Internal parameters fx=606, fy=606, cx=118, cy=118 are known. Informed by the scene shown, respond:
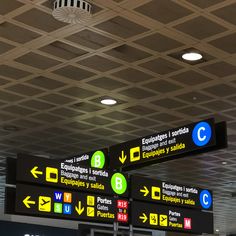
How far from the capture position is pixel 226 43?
7680 mm

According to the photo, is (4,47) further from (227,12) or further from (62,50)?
(227,12)

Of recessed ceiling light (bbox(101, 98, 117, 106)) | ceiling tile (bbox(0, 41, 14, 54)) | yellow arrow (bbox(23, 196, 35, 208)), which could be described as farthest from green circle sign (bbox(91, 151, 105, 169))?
ceiling tile (bbox(0, 41, 14, 54))

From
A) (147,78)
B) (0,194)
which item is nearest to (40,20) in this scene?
(147,78)

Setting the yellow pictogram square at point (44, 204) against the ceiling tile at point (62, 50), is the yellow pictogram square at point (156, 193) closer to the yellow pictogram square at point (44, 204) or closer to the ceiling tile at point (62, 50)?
the yellow pictogram square at point (44, 204)

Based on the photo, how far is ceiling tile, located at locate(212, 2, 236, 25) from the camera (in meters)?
6.78

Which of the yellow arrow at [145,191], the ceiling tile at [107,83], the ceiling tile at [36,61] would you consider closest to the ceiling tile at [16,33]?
the ceiling tile at [36,61]

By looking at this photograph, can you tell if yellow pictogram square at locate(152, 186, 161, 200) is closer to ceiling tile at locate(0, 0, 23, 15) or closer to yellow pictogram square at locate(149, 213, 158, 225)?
yellow pictogram square at locate(149, 213, 158, 225)

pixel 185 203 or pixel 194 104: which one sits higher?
pixel 194 104

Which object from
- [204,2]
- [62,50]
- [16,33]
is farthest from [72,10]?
[204,2]

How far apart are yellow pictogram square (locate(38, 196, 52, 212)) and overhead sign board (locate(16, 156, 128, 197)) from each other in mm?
212

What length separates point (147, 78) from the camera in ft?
29.1

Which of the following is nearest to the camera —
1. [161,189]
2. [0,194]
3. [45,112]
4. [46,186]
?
[46,186]

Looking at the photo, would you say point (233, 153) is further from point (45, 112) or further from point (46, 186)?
point (46, 186)

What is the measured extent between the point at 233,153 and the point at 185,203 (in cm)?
313
